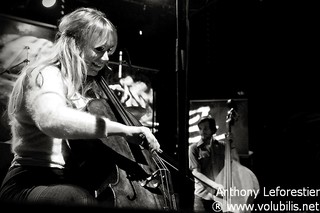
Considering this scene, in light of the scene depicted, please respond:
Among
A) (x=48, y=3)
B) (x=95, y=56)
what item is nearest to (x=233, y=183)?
(x=95, y=56)

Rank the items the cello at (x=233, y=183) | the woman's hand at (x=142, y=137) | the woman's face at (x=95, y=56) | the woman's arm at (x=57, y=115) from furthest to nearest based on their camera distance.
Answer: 1. the cello at (x=233, y=183)
2. the woman's face at (x=95, y=56)
3. the woman's hand at (x=142, y=137)
4. the woman's arm at (x=57, y=115)

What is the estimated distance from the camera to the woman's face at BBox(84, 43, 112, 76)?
64.4 inches

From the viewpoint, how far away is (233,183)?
4062mm

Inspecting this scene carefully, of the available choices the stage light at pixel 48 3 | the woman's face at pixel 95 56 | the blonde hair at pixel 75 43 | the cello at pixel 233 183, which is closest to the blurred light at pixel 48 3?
the stage light at pixel 48 3

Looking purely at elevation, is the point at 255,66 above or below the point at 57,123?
above

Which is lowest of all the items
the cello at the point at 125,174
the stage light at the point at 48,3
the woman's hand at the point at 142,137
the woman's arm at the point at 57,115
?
the cello at the point at 125,174

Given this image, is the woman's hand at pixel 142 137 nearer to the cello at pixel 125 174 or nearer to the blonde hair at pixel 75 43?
the cello at pixel 125 174

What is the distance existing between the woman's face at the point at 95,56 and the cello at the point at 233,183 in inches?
96.8

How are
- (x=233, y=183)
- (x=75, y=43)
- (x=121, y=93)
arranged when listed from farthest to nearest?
(x=121, y=93)
(x=233, y=183)
(x=75, y=43)

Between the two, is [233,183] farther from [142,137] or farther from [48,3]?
[48,3]

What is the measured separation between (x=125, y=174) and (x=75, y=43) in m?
0.68

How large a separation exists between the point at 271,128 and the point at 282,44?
1345 millimetres

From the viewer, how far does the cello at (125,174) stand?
1470mm

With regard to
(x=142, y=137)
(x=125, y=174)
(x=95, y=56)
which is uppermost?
(x=95, y=56)
